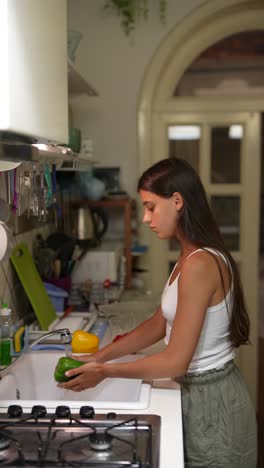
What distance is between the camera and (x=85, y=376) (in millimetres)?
1559

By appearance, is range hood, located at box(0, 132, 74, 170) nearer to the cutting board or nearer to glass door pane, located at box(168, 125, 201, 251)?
the cutting board

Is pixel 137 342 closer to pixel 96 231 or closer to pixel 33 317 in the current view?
pixel 33 317

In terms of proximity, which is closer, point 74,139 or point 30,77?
point 30,77

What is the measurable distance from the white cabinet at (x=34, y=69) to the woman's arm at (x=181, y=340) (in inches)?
19.9

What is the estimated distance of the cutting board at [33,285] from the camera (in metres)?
2.32

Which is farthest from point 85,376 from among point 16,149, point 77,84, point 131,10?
point 131,10

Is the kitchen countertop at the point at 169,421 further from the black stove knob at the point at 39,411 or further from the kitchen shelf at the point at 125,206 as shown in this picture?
the kitchen shelf at the point at 125,206

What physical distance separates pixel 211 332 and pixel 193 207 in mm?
360

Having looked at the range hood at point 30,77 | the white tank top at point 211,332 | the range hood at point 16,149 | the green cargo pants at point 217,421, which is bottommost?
the green cargo pants at point 217,421

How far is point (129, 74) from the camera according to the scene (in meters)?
3.48

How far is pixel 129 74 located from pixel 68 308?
5.04 ft

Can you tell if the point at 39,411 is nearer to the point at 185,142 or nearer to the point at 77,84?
the point at 77,84

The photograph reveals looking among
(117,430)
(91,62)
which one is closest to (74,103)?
(91,62)

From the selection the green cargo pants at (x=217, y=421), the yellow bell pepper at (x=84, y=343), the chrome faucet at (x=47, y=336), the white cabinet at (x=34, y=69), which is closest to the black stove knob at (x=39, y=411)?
the chrome faucet at (x=47, y=336)
